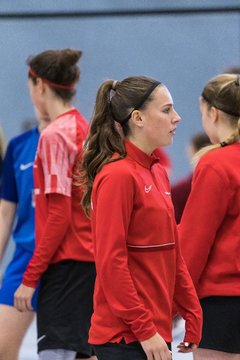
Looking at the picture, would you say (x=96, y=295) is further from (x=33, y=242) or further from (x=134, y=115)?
(x=33, y=242)

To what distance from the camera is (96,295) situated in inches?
122

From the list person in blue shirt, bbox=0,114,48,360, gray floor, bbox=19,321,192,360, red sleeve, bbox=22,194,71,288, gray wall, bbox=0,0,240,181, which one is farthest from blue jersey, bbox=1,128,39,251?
gray wall, bbox=0,0,240,181

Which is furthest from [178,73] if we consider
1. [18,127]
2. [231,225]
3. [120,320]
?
[120,320]

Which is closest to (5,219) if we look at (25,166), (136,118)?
(25,166)

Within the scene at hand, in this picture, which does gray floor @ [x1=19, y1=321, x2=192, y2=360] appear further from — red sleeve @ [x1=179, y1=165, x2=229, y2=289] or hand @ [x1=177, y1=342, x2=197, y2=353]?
hand @ [x1=177, y1=342, x2=197, y2=353]

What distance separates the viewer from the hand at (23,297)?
4098mm

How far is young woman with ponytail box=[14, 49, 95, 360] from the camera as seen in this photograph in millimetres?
4094

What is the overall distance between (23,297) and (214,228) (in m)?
1.03

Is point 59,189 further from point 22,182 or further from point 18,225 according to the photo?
point 18,225

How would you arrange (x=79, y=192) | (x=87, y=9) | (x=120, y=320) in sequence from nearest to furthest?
(x=120, y=320)
(x=79, y=192)
(x=87, y=9)

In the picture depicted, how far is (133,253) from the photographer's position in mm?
3045

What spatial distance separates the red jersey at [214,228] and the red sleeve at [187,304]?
289 millimetres

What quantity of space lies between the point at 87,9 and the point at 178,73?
104 centimetres

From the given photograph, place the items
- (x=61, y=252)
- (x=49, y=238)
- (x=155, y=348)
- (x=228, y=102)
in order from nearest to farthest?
(x=155, y=348)
(x=228, y=102)
(x=49, y=238)
(x=61, y=252)
